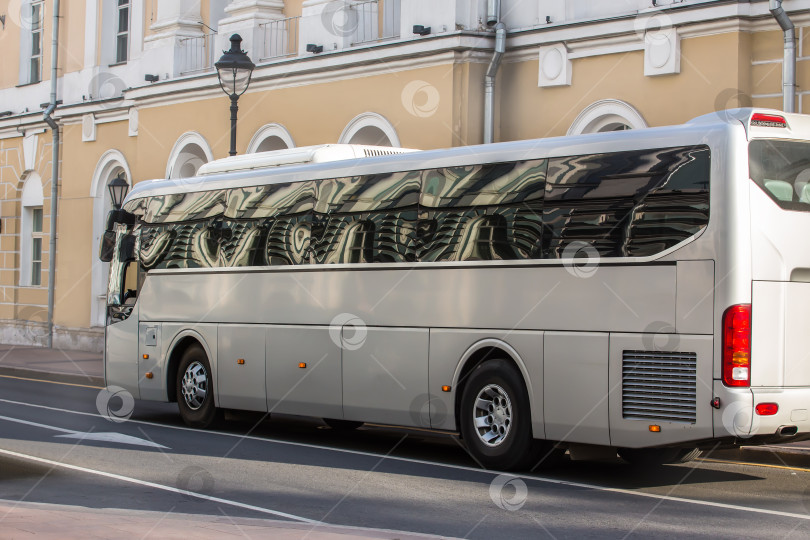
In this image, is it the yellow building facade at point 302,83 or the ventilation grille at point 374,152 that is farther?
the yellow building facade at point 302,83

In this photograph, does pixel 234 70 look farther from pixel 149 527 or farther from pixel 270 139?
pixel 149 527

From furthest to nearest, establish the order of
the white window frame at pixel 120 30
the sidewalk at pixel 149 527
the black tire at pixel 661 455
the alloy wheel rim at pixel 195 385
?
1. the white window frame at pixel 120 30
2. the alloy wheel rim at pixel 195 385
3. the black tire at pixel 661 455
4. the sidewalk at pixel 149 527

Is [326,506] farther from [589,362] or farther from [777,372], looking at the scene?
[777,372]

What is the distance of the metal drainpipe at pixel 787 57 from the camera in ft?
53.7

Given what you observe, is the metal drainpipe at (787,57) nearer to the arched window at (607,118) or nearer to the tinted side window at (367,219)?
the arched window at (607,118)

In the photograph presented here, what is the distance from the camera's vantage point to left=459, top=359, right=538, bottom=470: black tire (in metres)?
11.5

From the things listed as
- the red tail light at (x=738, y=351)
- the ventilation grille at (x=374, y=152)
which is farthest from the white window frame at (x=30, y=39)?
the red tail light at (x=738, y=351)

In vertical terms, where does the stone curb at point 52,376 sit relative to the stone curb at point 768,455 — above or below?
below

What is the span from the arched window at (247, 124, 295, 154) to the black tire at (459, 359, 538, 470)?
1255 centimetres

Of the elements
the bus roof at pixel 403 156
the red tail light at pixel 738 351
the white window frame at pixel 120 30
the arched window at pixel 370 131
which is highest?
the white window frame at pixel 120 30

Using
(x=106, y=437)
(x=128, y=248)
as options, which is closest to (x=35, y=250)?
(x=128, y=248)

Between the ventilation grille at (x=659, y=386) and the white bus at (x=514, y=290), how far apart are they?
0.7 inches

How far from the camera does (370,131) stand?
22750 millimetres

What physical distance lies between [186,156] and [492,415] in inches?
671
